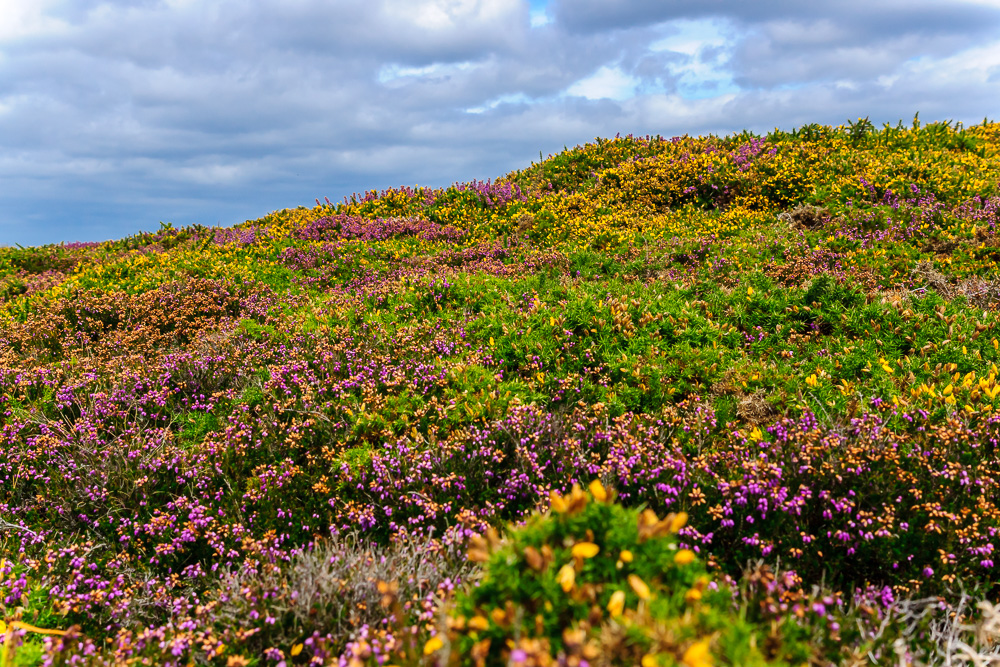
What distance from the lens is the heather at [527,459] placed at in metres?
2.45

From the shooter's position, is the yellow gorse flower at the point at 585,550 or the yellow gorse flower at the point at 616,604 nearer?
the yellow gorse flower at the point at 616,604

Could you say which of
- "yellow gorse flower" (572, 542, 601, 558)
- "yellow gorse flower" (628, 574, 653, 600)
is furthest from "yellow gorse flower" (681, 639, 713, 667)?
"yellow gorse flower" (572, 542, 601, 558)

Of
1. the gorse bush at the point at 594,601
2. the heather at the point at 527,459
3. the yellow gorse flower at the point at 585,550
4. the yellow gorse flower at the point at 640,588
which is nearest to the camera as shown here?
the gorse bush at the point at 594,601

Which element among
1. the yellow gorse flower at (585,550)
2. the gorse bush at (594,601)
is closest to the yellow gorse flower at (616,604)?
the gorse bush at (594,601)

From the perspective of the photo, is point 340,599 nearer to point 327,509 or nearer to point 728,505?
point 327,509

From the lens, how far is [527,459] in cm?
466

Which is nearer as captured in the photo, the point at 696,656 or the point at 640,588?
the point at 696,656

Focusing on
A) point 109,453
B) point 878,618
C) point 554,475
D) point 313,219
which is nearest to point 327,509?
point 554,475

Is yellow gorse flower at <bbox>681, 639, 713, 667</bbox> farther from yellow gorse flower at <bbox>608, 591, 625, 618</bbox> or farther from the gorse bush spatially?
yellow gorse flower at <bbox>608, 591, 625, 618</bbox>

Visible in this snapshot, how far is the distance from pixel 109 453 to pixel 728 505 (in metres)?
5.67

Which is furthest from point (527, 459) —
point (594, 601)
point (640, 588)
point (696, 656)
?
point (696, 656)

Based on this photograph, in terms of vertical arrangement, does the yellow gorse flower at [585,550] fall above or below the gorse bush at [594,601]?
above

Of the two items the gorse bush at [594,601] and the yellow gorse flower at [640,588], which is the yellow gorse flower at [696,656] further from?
the yellow gorse flower at [640,588]

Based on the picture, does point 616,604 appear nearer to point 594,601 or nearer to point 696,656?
→ point 594,601
